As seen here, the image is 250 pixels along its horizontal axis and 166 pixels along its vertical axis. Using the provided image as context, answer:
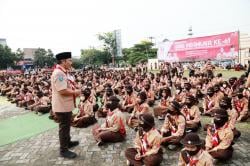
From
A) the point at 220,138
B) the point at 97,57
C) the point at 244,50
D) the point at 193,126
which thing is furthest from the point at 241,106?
the point at 97,57

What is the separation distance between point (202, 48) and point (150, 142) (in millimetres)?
24842

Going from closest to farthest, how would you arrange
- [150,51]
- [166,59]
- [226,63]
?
[226,63]
[166,59]
[150,51]

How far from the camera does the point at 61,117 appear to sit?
5160mm

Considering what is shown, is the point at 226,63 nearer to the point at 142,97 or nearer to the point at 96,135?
the point at 142,97

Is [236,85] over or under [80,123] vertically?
over

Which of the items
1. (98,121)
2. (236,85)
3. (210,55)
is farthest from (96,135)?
(210,55)

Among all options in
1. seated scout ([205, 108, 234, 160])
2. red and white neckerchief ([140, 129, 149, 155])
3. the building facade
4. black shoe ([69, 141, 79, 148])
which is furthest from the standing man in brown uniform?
the building facade

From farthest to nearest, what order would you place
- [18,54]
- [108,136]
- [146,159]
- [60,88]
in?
[18,54], [108,136], [60,88], [146,159]

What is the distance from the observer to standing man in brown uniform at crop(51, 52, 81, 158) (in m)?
5.02

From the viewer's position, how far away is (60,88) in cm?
500

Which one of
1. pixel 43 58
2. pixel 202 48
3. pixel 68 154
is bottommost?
pixel 68 154

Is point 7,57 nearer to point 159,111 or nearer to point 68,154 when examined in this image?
point 159,111

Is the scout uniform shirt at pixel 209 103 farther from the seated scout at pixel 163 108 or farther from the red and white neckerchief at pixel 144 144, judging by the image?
the red and white neckerchief at pixel 144 144

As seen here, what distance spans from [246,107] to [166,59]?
993 inches
